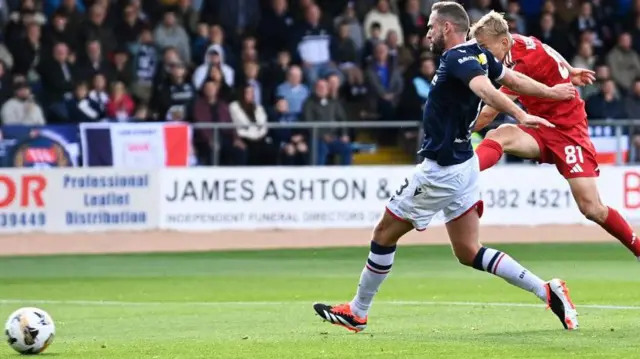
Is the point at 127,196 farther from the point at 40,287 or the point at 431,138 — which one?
the point at 431,138

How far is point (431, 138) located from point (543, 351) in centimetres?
189

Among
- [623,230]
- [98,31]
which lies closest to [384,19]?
[98,31]

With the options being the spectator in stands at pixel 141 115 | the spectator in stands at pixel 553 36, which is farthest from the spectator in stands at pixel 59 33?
the spectator in stands at pixel 553 36

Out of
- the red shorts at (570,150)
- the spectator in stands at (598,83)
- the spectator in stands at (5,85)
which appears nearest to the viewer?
the red shorts at (570,150)

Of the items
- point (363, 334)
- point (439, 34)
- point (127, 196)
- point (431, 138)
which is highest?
point (439, 34)

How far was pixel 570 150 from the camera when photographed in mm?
12312

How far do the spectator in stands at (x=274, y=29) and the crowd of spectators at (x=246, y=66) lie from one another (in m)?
0.02

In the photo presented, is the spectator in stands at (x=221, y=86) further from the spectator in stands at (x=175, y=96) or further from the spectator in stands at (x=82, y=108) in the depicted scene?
the spectator in stands at (x=82, y=108)

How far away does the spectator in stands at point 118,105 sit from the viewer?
2314 cm

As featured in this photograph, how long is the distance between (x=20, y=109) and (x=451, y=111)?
13.6 m

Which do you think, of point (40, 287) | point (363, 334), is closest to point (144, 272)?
point (40, 287)

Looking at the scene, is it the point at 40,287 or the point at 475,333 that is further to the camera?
the point at 40,287

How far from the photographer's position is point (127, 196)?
22.1 meters

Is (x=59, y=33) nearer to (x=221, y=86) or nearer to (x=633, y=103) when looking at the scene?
(x=221, y=86)
